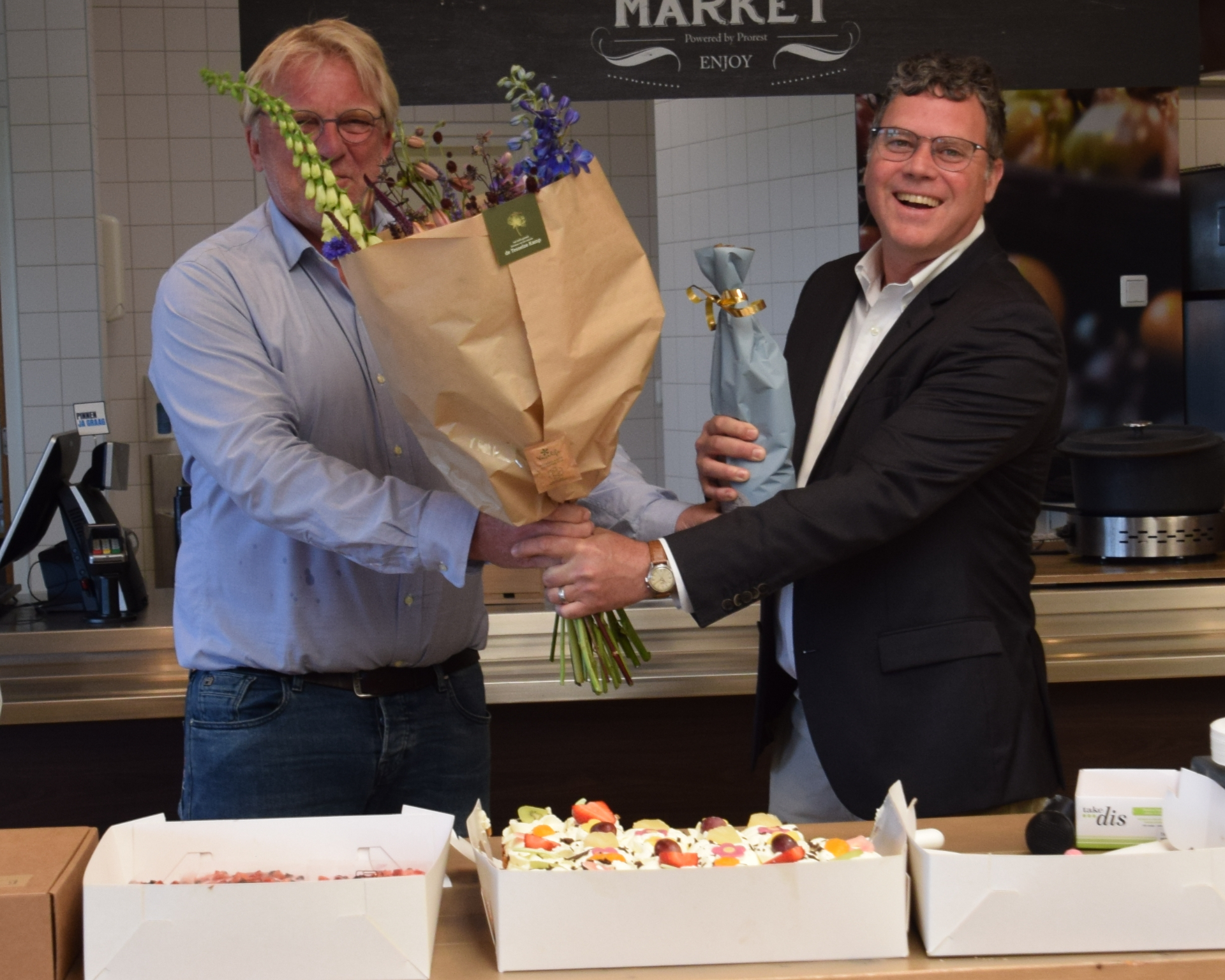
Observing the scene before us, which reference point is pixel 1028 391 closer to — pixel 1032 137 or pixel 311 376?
pixel 311 376

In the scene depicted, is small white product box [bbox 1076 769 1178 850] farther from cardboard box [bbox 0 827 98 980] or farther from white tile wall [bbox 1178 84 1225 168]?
white tile wall [bbox 1178 84 1225 168]

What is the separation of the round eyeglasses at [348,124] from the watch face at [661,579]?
2.27 feet

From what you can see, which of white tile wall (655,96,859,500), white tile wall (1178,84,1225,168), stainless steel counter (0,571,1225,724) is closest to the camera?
stainless steel counter (0,571,1225,724)

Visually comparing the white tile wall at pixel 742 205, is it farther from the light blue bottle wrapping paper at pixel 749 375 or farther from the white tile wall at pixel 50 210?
the light blue bottle wrapping paper at pixel 749 375

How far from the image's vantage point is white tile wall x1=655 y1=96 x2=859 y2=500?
4.88 metres

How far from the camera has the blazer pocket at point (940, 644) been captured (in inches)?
72.0

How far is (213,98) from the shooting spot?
6.06 meters

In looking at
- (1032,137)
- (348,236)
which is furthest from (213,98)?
(348,236)

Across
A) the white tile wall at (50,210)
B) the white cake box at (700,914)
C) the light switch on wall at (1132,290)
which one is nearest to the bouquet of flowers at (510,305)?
the white cake box at (700,914)

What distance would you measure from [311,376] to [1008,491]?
1.01 meters

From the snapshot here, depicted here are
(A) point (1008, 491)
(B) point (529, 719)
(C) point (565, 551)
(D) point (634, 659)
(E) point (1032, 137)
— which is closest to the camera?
(C) point (565, 551)

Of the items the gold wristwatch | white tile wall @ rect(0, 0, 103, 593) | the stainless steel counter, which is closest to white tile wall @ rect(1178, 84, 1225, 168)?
the stainless steel counter

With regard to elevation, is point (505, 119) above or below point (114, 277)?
above

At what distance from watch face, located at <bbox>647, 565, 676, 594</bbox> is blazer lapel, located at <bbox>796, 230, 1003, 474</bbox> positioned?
359 mm
